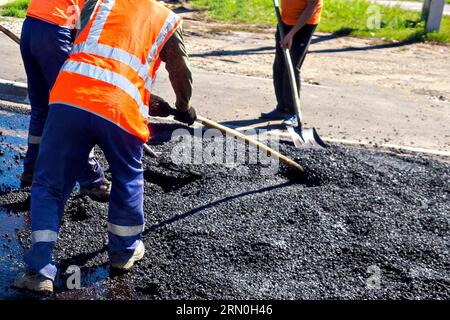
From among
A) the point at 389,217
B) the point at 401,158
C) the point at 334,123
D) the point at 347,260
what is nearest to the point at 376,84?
the point at 334,123

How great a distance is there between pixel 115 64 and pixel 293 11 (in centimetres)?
362

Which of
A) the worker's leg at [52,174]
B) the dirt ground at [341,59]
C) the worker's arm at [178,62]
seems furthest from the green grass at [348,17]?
the worker's leg at [52,174]

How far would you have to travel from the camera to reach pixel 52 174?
3.91 m

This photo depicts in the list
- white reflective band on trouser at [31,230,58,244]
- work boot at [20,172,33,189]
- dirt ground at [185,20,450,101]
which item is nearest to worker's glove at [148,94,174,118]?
work boot at [20,172,33,189]

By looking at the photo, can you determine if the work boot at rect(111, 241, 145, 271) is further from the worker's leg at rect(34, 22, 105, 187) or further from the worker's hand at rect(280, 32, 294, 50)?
the worker's hand at rect(280, 32, 294, 50)

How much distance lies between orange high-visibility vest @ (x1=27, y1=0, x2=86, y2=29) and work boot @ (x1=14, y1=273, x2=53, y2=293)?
187 cm

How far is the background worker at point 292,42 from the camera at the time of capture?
698 centimetres

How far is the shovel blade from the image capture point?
6246 millimetres

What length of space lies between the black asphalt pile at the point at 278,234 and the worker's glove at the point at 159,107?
0.66 meters

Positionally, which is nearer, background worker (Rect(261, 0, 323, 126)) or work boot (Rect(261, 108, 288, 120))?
background worker (Rect(261, 0, 323, 126))

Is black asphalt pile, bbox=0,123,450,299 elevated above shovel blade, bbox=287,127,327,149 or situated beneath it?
situated beneath

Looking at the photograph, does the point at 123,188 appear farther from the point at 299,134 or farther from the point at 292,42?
the point at 292,42

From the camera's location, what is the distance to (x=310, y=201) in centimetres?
516

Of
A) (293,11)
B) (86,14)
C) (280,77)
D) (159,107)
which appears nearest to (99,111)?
(86,14)
